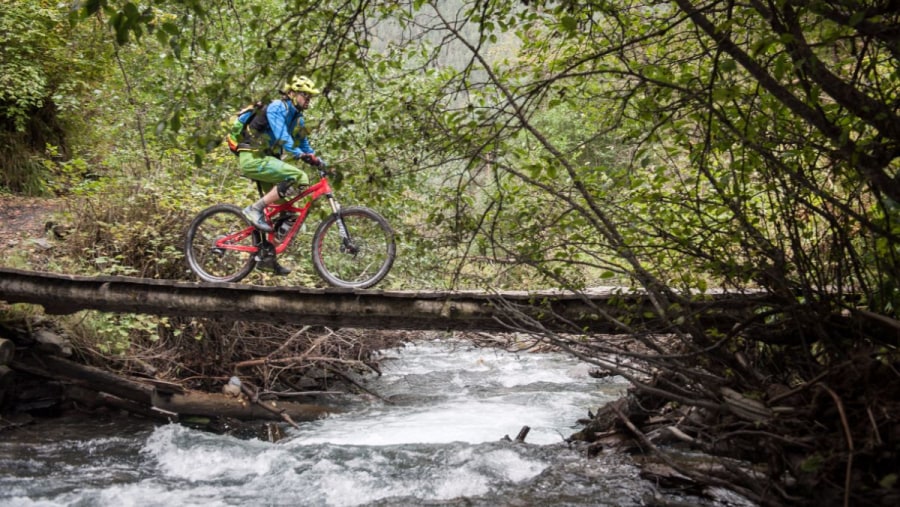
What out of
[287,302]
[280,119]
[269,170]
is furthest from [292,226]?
[280,119]

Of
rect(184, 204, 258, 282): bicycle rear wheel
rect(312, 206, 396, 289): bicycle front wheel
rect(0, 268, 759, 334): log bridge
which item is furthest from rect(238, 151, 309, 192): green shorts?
rect(0, 268, 759, 334): log bridge

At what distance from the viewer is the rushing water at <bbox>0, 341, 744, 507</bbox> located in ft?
19.6

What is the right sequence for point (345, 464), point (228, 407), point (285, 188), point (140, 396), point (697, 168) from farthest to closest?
1. point (228, 407)
2. point (140, 396)
3. point (285, 188)
4. point (345, 464)
5. point (697, 168)

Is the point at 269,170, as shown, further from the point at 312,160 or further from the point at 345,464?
the point at 345,464

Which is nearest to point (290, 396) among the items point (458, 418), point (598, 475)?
point (458, 418)

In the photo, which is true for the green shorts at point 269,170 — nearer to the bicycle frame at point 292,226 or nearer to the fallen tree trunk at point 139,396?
the bicycle frame at point 292,226

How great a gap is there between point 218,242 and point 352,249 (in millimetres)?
1946

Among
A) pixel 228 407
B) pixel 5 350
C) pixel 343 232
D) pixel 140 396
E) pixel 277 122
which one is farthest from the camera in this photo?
pixel 228 407

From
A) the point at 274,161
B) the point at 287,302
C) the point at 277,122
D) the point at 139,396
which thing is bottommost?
the point at 139,396

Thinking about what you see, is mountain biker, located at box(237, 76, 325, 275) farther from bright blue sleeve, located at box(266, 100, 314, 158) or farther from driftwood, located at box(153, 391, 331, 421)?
driftwood, located at box(153, 391, 331, 421)

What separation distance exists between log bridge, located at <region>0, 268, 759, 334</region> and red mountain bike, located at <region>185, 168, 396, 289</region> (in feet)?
1.91

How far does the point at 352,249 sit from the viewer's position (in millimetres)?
7488

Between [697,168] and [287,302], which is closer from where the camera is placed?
[697,168]

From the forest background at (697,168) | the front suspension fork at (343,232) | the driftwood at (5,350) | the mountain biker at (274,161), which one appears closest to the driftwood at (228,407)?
the driftwood at (5,350)
